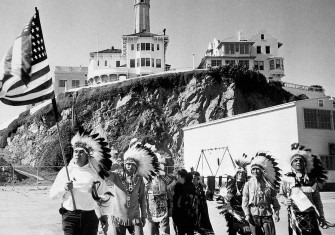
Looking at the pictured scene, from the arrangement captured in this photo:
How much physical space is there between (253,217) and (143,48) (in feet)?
202

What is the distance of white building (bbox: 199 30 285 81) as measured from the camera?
67.1 meters

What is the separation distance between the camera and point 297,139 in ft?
91.7

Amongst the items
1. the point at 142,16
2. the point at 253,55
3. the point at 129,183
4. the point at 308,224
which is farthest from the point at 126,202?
the point at 142,16

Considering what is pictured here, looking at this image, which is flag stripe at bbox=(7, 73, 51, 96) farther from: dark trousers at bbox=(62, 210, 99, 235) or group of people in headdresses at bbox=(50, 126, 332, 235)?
dark trousers at bbox=(62, 210, 99, 235)

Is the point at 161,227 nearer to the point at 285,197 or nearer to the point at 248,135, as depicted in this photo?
the point at 285,197

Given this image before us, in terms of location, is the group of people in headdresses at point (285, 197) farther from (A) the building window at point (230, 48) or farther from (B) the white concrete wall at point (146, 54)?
(A) the building window at point (230, 48)

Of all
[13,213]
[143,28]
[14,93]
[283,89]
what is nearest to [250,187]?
[14,93]

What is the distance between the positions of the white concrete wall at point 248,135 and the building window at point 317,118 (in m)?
1.22

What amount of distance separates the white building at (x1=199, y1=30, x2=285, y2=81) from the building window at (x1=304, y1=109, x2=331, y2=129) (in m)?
37.2

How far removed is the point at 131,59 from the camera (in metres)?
67.2

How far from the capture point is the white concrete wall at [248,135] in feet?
93.7

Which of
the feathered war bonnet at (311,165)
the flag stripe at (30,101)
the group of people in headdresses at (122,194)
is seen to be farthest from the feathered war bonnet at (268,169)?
the flag stripe at (30,101)

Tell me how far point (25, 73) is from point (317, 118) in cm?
2699

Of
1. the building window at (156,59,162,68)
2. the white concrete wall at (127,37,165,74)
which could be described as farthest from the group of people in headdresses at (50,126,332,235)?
the building window at (156,59,162,68)
